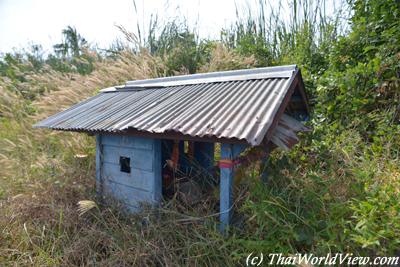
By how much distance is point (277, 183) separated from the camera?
2.75 meters

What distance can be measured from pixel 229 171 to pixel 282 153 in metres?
1.48

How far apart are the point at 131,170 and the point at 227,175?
3.94 ft

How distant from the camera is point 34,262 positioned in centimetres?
263

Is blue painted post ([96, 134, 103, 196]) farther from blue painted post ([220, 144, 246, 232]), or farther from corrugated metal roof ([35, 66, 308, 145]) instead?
blue painted post ([220, 144, 246, 232])

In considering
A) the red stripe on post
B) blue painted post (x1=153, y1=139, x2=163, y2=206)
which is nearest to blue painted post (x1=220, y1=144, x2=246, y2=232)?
the red stripe on post

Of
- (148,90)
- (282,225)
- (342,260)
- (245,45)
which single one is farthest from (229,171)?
(245,45)

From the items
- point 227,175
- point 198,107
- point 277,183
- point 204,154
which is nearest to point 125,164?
point 204,154

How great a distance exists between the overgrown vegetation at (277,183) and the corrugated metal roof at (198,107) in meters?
0.62

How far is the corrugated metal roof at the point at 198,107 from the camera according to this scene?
214 centimetres

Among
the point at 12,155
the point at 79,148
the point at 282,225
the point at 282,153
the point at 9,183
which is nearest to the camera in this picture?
the point at 282,225

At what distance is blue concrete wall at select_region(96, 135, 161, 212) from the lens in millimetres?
2855

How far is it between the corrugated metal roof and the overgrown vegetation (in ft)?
2.04

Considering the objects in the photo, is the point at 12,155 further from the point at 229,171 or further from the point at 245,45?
the point at 245,45

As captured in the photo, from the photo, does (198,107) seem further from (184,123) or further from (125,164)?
(125,164)
